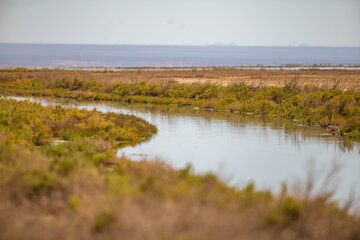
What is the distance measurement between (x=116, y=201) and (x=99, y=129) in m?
13.4

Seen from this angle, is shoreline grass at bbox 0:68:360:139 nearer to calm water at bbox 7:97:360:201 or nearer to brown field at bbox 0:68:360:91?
brown field at bbox 0:68:360:91

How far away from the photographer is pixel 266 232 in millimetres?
8891

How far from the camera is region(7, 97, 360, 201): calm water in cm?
1697

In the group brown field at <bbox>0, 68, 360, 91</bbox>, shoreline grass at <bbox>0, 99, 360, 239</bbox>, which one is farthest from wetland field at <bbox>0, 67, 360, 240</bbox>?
brown field at <bbox>0, 68, 360, 91</bbox>

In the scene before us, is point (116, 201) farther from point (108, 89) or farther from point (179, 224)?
point (108, 89)

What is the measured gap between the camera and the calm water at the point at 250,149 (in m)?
17.0

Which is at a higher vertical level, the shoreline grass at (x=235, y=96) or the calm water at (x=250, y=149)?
the shoreline grass at (x=235, y=96)

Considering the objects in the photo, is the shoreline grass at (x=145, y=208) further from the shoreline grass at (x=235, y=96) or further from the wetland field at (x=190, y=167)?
the shoreline grass at (x=235, y=96)

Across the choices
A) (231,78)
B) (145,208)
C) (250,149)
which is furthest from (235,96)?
(145,208)

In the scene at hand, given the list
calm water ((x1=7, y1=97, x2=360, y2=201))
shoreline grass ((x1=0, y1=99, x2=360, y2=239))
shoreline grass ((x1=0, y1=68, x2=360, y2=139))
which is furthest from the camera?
shoreline grass ((x1=0, y1=68, x2=360, y2=139))

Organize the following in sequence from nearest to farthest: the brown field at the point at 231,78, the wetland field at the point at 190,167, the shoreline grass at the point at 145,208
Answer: the shoreline grass at the point at 145,208
the wetland field at the point at 190,167
the brown field at the point at 231,78

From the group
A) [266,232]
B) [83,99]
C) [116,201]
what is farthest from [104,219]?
[83,99]

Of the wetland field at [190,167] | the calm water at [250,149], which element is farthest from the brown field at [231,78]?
the calm water at [250,149]

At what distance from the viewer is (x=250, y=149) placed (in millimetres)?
21750
